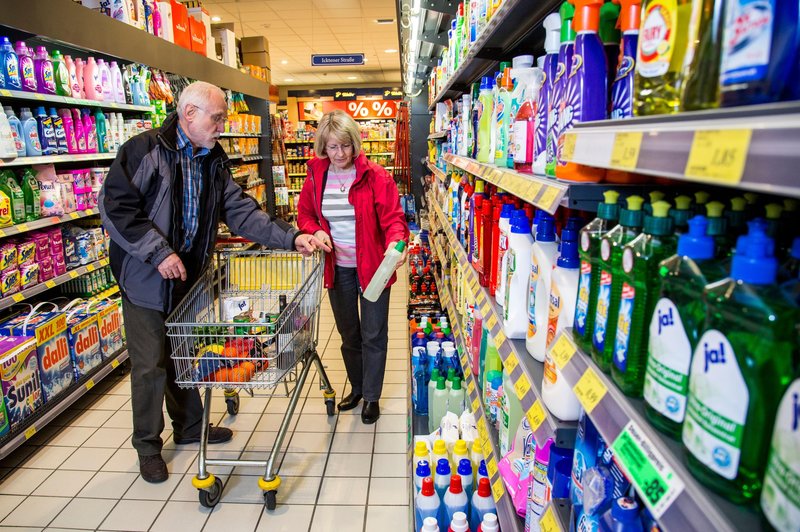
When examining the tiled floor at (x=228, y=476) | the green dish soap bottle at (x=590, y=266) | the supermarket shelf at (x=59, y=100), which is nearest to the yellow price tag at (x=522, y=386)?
the green dish soap bottle at (x=590, y=266)

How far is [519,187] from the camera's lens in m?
1.39

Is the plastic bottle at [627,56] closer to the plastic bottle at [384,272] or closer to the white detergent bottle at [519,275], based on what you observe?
the white detergent bottle at [519,275]

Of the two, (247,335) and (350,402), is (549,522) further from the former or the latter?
(350,402)

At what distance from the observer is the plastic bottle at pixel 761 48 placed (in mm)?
619

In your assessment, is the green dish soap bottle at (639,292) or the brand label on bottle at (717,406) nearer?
the brand label on bottle at (717,406)

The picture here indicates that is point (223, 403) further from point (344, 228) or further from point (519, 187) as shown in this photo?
point (519, 187)

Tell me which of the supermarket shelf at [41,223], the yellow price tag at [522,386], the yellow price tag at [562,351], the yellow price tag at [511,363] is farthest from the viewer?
the supermarket shelf at [41,223]

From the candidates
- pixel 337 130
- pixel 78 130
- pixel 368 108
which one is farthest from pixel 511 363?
pixel 368 108

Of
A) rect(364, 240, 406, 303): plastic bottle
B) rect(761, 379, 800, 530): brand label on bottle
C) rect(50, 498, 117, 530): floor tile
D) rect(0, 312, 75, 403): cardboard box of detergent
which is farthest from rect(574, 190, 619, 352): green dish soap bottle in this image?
rect(0, 312, 75, 403): cardboard box of detergent

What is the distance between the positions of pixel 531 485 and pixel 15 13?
358 centimetres

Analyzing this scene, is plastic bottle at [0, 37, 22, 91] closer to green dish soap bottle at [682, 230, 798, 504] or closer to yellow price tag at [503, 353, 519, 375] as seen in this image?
yellow price tag at [503, 353, 519, 375]

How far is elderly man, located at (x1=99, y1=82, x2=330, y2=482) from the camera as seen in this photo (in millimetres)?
2516

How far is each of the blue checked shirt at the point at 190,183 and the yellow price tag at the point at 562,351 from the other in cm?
212

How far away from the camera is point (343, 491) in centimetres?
277
